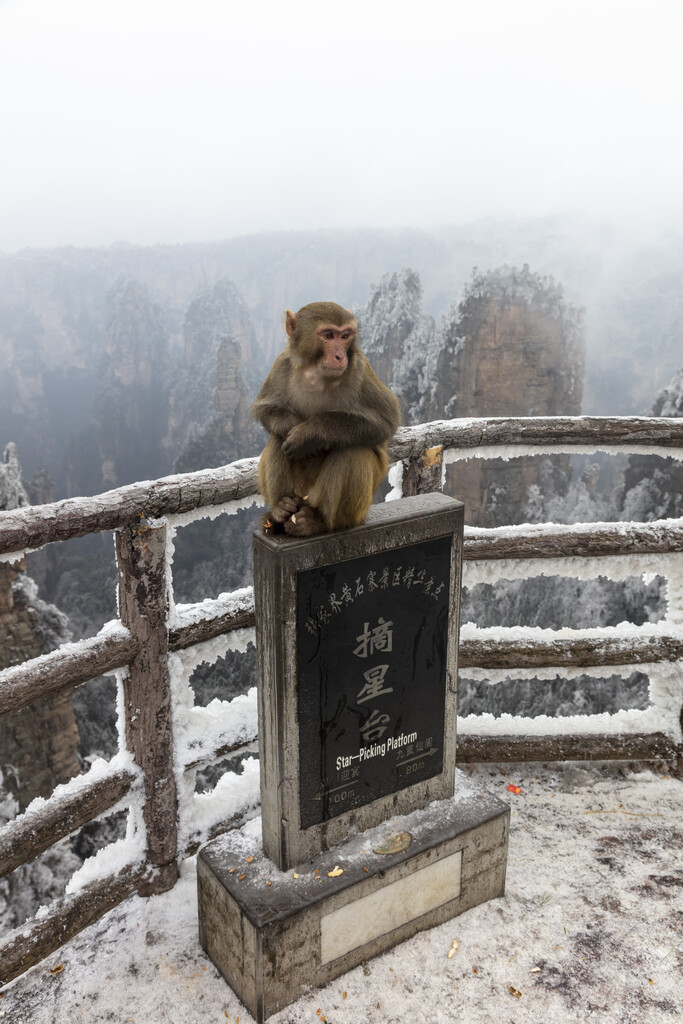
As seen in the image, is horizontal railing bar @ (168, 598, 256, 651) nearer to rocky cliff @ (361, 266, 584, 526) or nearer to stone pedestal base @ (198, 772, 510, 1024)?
stone pedestal base @ (198, 772, 510, 1024)

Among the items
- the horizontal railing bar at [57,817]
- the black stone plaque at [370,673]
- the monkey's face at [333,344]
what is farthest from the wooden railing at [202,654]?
the monkey's face at [333,344]

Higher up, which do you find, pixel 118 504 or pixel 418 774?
pixel 118 504

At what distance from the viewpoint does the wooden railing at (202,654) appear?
113 inches

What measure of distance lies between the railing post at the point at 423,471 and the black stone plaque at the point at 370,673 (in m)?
0.63

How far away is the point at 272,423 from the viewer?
8.70 ft

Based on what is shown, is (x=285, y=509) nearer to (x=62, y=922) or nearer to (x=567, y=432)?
(x=567, y=432)

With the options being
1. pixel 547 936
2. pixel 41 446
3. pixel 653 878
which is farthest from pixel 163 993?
pixel 41 446

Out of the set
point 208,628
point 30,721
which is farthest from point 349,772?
point 30,721

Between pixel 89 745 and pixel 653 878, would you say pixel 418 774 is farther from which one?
pixel 89 745

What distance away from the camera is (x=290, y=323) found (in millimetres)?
2514

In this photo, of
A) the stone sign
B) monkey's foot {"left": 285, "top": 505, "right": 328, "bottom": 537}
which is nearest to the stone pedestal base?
the stone sign

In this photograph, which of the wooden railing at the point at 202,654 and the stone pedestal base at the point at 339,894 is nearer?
the stone pedestal base at the point at 339,894

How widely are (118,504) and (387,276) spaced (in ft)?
210

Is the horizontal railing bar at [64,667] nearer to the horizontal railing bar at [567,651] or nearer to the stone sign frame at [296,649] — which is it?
the stone sign frame at [296,649]
